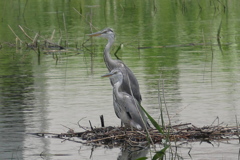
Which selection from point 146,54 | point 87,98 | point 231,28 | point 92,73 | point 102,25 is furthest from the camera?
point 102,25

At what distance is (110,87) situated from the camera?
13852mm

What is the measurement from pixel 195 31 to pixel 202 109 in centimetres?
1212

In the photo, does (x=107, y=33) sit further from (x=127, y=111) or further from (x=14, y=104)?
(x=127, y=111)

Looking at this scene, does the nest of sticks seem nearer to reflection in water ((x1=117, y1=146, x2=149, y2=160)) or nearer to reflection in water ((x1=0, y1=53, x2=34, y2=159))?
reflection in water ((x1=117, y1=146, x2=149, y2=160))

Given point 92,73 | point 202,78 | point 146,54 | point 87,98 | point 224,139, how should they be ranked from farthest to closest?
point 146,54
point 92,73
point 202,78
point 87,98
point 224,139

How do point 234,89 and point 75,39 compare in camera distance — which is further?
point 75,39

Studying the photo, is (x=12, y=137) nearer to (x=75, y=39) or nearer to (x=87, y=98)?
(x=87, y=98)

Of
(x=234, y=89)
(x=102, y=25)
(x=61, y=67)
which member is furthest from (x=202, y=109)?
(x=102, y=25)

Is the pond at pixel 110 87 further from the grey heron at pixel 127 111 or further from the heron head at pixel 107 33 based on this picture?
the heron head at pixel 107 33

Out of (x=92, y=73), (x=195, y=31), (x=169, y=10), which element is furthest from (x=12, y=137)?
(x=169, y=10)

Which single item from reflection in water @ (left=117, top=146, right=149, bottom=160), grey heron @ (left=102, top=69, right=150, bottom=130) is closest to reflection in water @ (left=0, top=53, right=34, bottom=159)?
reflection in water @ (left=117, top=146, right=149, bottom=160)

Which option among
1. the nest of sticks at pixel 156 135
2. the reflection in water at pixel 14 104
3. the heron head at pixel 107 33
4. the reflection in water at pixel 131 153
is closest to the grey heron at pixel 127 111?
the nest of sticks at pixel 156 135

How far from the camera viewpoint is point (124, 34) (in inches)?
912

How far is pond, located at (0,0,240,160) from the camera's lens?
9.36 metres
